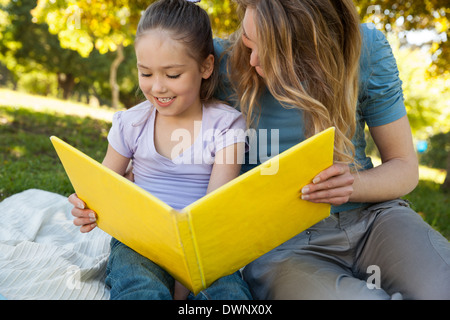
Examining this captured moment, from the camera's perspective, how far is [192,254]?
1.25m

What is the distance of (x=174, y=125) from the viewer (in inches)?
77.2

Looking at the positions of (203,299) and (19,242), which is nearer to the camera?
(203,299)

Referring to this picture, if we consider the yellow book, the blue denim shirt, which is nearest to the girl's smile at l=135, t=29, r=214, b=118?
the blue denim shirt

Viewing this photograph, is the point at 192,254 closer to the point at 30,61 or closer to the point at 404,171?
the point at 404,171

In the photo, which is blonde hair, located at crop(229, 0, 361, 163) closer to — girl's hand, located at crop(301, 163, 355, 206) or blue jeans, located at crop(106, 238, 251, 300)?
girl's hand, located at crop(301, 163, 355, 206)

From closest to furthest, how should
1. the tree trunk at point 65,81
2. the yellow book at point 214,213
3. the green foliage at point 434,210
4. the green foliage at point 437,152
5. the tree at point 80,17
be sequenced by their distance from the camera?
the yellow book at point 214,213, the green foliage at point 434,210, the tree at point 80,17, the green foliage at point 437,152, the tree trunk at point 65,81

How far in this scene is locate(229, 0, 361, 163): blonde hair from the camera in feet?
5.29

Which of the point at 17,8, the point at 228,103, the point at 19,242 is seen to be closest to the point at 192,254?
the point at 228,103

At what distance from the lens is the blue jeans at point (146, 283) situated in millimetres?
1396

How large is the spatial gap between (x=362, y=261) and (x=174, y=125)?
3.35ft

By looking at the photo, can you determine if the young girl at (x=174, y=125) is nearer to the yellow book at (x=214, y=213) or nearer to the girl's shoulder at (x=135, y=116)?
the girl's shoulder at (x=135, y=116)

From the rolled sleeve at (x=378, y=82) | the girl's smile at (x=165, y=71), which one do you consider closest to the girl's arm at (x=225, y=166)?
the girl's smile at (x=165, y=71)

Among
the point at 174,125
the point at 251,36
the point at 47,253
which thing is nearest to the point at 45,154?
the point at 47,253

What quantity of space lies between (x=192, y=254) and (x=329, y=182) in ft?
1.76
